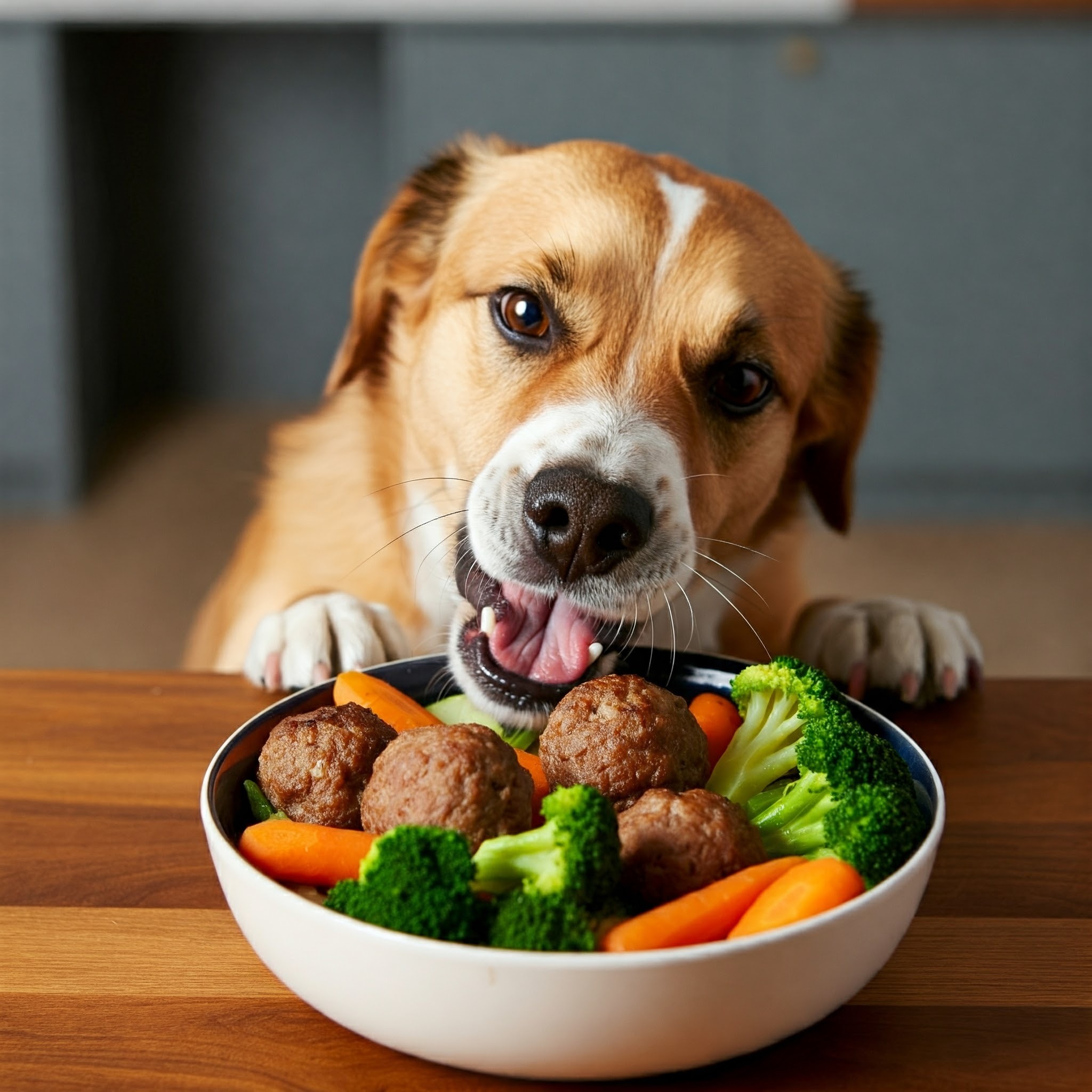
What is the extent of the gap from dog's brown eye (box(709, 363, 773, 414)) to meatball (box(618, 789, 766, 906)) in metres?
0.75

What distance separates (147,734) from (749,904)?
604 mm

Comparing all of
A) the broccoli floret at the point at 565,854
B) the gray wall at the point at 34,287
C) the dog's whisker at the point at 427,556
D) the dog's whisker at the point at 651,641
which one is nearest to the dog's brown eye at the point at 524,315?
the dog's whisker at the point at 427,556

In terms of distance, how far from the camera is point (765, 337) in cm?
141

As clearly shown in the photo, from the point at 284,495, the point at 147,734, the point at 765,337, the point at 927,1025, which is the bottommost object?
the point at 284,495

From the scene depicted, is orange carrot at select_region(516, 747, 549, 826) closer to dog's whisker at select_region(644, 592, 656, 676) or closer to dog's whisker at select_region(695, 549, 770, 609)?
dog's whisker at select_region(644, 592, 656, 676)

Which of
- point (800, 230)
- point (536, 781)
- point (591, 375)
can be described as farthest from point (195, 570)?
point (536, 781)

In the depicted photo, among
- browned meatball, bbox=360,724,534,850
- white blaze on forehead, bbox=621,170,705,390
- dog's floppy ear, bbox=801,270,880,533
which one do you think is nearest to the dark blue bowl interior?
browned meatball, bbox=360,724,534,850

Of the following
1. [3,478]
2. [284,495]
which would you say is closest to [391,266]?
[284,495]

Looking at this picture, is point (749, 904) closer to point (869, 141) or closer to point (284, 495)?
point (284, 495)

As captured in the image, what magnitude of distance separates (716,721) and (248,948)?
359 mm

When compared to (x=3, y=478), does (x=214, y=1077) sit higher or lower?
higher

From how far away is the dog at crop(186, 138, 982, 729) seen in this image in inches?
45.4

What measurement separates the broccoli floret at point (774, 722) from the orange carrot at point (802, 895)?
0.14 m

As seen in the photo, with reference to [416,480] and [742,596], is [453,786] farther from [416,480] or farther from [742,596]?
[742,596]
